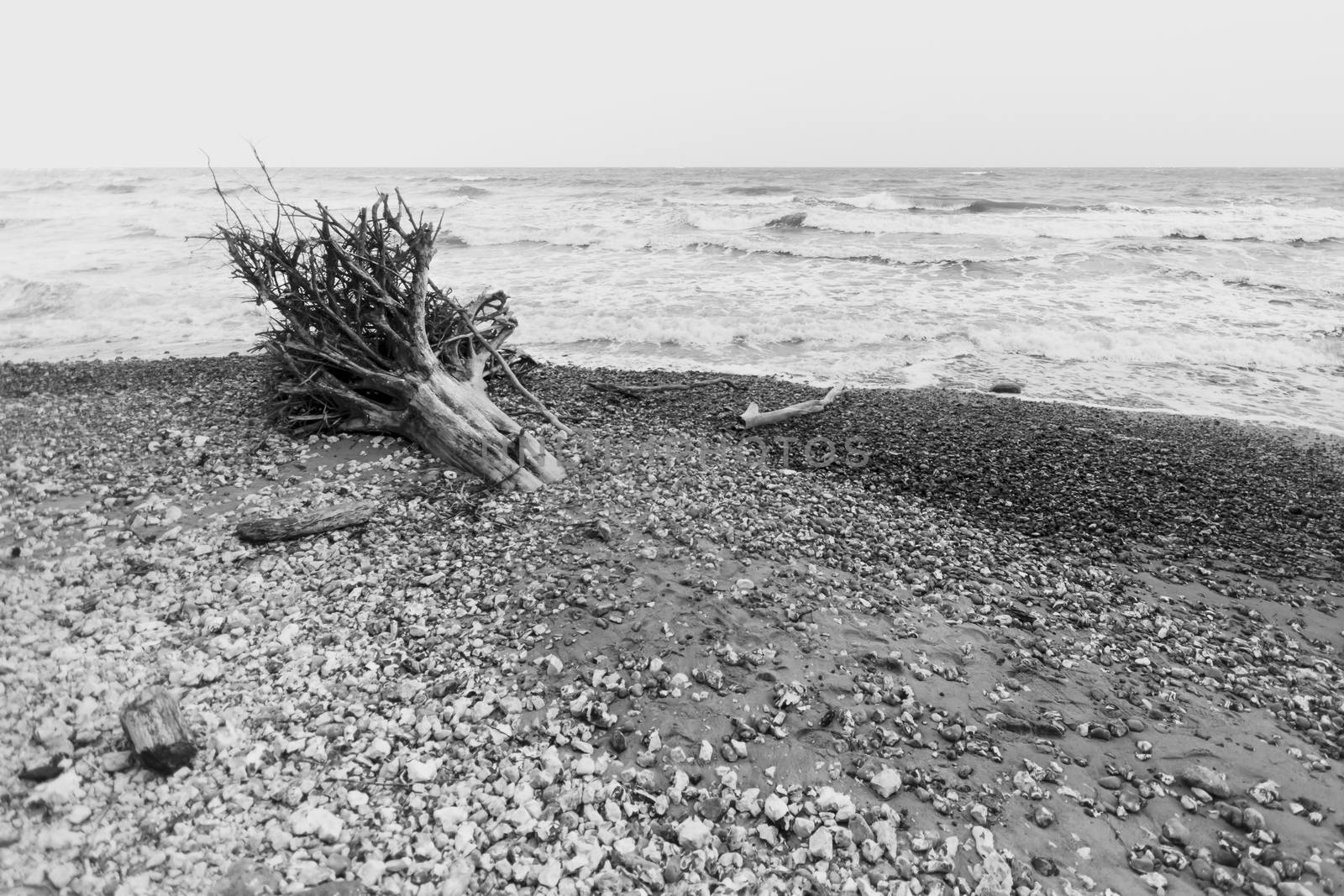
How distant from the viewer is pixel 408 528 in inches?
221

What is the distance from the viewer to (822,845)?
→ 10.1 feet

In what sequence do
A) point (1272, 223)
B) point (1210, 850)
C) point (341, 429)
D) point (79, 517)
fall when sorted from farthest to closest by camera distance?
1. point (1272, 223)
2. point (341, 429)
3. point (79, 517)
4. point (1210, 850)

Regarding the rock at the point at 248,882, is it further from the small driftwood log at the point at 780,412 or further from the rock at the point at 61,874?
the small driftwood log at the point at 780,412

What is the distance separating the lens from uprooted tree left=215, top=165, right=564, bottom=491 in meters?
6.63

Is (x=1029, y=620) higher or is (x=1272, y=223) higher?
(x=1272, y=223)

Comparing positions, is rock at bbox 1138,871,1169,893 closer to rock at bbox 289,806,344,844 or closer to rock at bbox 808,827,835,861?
rock at bbox 808,827,835,861

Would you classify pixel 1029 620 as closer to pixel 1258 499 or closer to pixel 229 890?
pixel 1258 499

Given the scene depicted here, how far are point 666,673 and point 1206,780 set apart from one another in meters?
3.03

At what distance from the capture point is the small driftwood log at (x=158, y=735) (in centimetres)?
318

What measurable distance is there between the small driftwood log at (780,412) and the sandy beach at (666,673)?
3.74 ft

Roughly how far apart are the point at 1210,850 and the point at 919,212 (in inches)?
1406

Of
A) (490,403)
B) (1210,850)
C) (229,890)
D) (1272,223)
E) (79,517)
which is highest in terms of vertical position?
(1272,223)

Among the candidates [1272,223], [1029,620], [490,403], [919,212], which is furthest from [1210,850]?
[1272,223]

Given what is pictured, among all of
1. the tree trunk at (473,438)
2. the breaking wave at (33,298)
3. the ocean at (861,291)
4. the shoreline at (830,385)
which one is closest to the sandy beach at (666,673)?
the tree trunk at (473,438)
